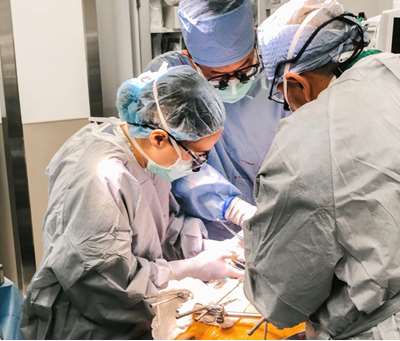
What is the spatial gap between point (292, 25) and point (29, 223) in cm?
189

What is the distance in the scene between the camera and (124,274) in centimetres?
129

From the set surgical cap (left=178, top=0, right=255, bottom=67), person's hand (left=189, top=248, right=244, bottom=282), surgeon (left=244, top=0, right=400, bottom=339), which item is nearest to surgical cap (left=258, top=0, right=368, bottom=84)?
surgeon (left=244, top=0, right=400, bottom=339)

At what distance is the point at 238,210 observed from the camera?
1.78 meters

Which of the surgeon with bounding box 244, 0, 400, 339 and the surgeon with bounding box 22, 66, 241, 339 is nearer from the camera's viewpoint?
the surgeon with bounding box 244, 0, 400, 339

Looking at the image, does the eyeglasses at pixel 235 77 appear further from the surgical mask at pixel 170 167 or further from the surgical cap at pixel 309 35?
the surgical cap at pixel 309 35

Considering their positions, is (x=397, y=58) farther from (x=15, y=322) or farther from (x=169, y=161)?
(x=15, y=322)

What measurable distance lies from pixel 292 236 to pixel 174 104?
2.22ft

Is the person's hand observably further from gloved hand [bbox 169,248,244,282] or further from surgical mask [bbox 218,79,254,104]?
surgical mask [bbox 218,79,254,104]

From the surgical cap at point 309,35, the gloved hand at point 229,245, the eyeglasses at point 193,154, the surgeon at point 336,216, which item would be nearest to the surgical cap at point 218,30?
the eyeglasses at point 193,154

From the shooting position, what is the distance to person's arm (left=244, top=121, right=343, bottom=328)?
84 cm

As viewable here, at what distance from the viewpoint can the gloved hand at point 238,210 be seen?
5.80ft

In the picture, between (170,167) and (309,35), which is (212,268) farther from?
(309,35)

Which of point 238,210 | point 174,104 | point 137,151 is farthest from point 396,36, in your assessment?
point 137,151

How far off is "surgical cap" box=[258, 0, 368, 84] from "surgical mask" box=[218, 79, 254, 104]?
58 cm
